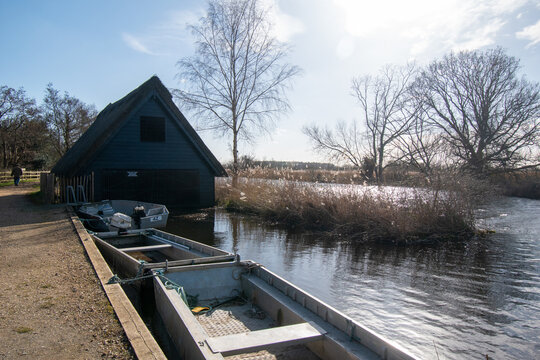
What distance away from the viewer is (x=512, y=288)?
819 centimetres

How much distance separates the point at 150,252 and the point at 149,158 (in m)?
9.97

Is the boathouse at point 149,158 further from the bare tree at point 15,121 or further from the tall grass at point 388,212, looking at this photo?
the bare tree at point 15,121

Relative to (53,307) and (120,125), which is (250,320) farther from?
(120,125)

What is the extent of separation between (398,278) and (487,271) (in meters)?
2.34

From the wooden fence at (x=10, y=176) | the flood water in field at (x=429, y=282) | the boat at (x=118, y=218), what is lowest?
the flood water in field at (x=429, y=282)

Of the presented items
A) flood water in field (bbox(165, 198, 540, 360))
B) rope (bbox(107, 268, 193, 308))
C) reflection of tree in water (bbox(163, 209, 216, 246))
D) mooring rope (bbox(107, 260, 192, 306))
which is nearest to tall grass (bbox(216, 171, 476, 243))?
flood water in field (bbox(165, 198, 540, 360))

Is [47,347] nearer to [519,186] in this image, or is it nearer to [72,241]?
[72,241]

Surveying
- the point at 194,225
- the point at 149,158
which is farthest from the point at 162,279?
the point at 149,158

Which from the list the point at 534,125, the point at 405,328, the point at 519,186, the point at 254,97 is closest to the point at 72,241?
the point at 405,328

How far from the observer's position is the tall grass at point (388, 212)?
1299cm

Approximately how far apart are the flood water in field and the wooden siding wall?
178 inches

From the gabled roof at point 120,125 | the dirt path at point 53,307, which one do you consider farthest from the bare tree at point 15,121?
the dirt path at point 53,307

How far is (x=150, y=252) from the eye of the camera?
31.2ft

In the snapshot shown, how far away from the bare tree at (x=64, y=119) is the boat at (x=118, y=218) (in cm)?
3249
